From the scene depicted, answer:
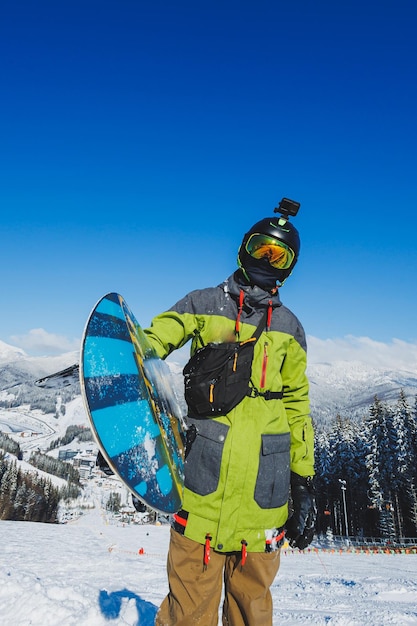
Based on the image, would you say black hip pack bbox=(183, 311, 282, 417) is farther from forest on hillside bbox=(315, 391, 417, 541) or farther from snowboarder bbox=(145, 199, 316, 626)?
forest on hillside bbox=(315, 391, 417, 541)

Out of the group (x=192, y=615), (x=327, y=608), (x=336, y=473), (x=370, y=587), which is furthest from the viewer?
(x=336, y=473)

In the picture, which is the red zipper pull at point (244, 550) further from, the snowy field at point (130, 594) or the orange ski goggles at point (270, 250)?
the snowy field at point (130, 594)

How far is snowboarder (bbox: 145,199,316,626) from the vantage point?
2.71 metres

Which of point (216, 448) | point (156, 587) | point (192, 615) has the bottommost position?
point (156, 587)

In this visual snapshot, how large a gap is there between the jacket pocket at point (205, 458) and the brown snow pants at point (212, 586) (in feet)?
1.28

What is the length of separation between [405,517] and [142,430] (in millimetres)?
40896

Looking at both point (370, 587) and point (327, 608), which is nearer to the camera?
point (327, 608)

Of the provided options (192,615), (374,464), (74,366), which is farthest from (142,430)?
(374,464)

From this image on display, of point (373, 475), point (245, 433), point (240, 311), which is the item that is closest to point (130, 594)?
point (245, 433)

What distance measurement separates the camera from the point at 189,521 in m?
2.72

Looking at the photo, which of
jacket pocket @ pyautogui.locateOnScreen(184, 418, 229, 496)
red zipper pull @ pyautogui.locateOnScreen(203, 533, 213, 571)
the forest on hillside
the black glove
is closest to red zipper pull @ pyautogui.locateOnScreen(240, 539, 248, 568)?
red zipper pull @ pyautogui.locateOnScreen(203, 533, 213, 571)

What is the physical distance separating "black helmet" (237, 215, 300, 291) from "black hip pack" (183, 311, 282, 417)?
0.64m

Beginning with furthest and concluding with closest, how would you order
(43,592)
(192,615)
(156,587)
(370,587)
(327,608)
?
(370,587) < (156,587) < (327,608) < (43,592) < (192,615)

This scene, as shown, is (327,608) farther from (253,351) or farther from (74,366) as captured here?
(74,366)
